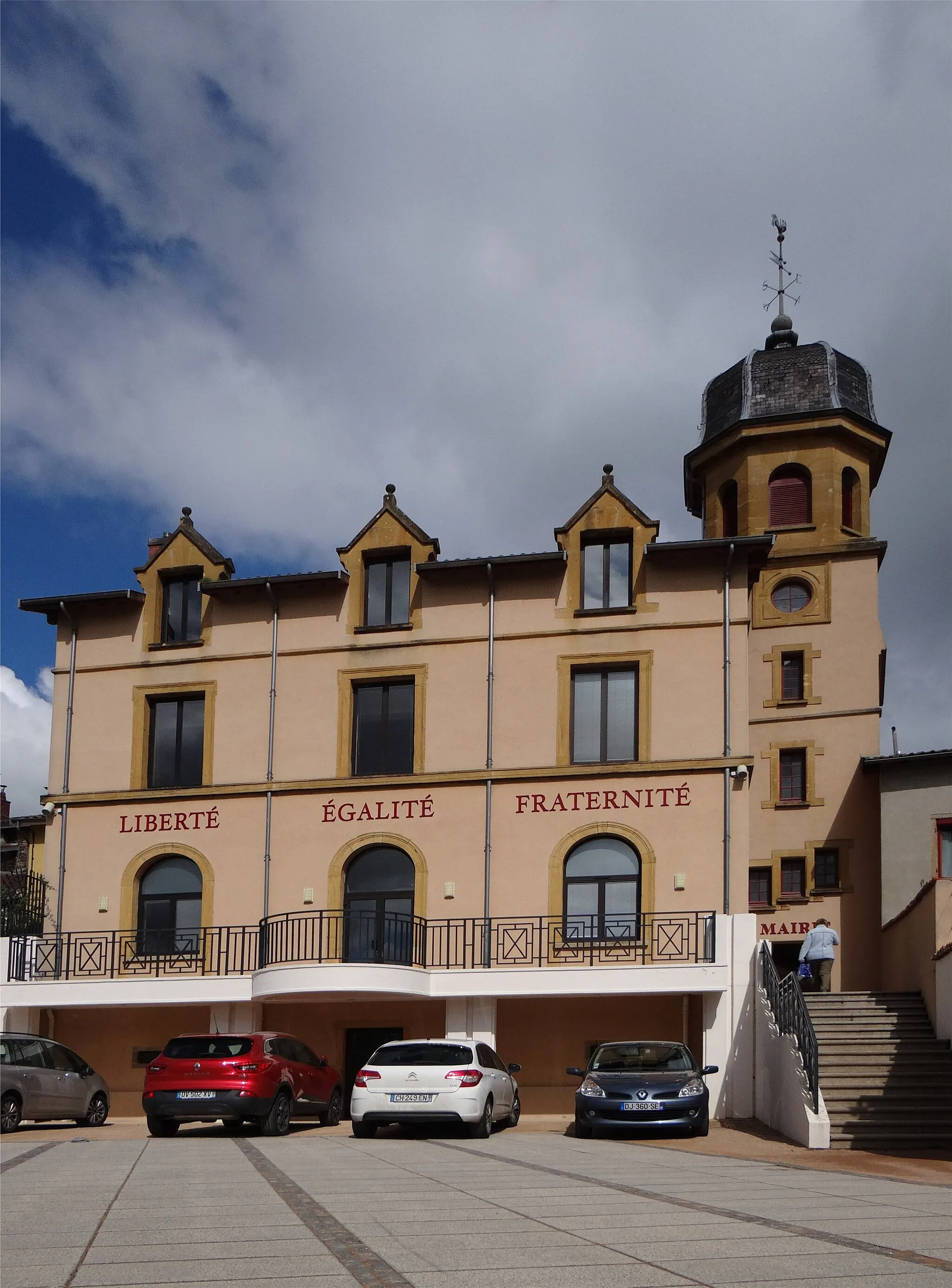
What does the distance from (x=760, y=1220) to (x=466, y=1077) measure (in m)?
9.50

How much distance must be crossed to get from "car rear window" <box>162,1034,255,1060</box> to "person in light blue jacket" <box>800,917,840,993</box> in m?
10.4

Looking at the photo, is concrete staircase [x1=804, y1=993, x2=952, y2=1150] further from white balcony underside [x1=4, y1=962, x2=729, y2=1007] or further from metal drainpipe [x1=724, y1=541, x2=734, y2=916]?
metal drainpipe [x1=724, y1=541, x2=734, y2=916]

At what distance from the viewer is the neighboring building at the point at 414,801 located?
2583 centimetres

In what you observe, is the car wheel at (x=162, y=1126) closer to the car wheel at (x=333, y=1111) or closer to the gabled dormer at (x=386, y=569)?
the car wheel at (x=333, y=1111)

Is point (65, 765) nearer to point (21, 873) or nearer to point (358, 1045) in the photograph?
point (358, 1045)

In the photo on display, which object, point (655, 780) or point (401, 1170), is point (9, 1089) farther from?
point (655, 780)

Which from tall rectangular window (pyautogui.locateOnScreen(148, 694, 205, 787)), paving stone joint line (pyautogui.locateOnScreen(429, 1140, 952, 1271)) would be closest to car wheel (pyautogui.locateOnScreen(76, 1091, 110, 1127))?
tall rectangular window (pyautogui.locateOnScreen(148, 694, 205, 787))

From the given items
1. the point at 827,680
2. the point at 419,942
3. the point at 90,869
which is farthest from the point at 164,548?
the point at 827,680

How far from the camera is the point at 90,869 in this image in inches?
1142

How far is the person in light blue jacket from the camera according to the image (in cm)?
2544

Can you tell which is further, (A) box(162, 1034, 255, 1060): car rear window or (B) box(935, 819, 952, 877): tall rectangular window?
(B) box(935, 819, 952, 877): tall rectangular window

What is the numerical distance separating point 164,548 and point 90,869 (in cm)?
661

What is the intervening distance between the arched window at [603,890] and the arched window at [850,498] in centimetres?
1552

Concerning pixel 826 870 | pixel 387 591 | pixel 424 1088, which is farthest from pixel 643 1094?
pixel 826 870
